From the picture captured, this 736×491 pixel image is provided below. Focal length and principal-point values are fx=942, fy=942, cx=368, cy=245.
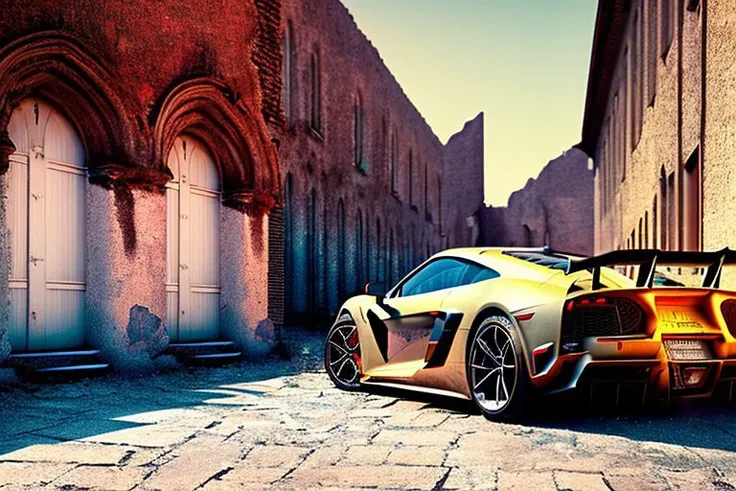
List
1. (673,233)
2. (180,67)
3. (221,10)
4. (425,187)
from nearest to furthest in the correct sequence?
(180,67), (221,10), (673,233), (425,187)

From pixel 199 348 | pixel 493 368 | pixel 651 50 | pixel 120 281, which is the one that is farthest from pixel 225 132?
pixel 651 50

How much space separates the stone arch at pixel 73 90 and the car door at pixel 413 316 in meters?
3.87

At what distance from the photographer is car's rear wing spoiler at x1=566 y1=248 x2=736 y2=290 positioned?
577 cm

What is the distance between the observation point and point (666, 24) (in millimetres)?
14922

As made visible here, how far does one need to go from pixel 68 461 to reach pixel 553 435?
2.82 meters

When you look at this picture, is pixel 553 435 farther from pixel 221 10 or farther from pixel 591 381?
pixel 221 10

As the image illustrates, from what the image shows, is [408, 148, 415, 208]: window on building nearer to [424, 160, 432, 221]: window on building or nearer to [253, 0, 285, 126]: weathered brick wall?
[424, 160, 432, 221]: window on building

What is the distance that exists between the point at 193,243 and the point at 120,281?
7.39 feet

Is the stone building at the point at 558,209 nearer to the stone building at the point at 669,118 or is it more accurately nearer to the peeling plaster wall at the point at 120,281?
the stone building at the point at 669,118

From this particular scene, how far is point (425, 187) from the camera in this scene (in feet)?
151

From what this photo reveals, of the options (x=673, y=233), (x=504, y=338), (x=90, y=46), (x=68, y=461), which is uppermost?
(x=90, y=46)

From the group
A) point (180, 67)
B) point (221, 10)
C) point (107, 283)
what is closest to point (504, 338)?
point (107, 283)

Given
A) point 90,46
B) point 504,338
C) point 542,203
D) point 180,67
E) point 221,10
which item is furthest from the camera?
point 542,203

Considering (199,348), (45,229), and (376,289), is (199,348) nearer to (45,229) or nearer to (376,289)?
(45,229)
